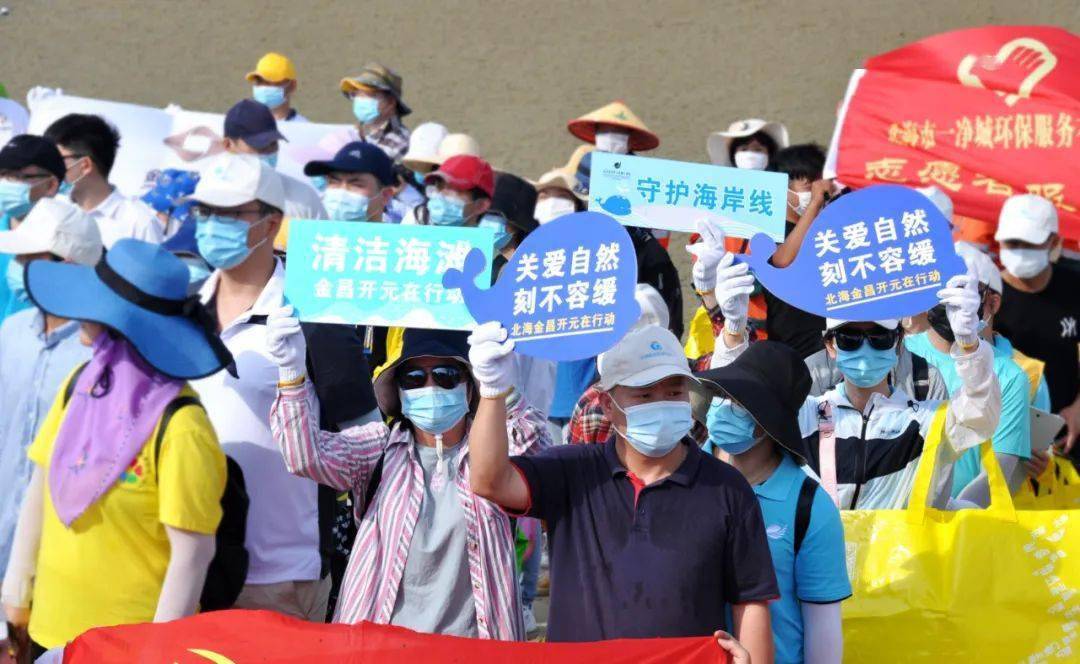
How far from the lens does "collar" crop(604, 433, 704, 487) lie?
372 centimetres

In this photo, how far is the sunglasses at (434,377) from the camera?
420 cm

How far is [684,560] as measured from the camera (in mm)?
3617

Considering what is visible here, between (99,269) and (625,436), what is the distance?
1.64 m

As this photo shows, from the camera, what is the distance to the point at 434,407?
4.15m

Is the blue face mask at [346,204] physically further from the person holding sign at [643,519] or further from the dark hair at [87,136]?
the person holding sign at [643,519]

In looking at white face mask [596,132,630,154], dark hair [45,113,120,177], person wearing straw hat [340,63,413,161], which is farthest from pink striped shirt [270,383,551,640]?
person wearing straw hat [340,63,413,161]

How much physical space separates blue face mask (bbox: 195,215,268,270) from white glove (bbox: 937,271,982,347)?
2165 millimetres

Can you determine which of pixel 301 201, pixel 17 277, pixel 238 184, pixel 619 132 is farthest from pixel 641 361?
pixel 619 132

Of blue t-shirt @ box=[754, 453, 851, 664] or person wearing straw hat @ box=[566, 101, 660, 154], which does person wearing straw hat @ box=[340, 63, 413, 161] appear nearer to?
person wearing straw hat @ box=[566, 101, 660, 154]

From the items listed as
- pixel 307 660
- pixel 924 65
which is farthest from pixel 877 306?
pixel 924 65

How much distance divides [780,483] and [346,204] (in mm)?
3563

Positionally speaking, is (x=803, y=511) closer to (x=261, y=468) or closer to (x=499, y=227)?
(x=261, y=468)

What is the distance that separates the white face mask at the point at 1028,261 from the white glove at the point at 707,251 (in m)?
2.49

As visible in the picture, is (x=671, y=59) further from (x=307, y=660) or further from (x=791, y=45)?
(x=307, y=660)
